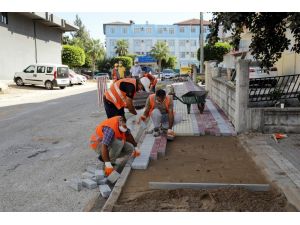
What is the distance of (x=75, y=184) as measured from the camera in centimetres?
516

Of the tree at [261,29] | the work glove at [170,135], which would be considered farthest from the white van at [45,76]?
the tree at [261,29]

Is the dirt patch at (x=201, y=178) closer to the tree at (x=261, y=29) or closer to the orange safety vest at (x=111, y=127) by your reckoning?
the orange safety vest at (x=111, y=127)

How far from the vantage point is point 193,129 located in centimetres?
880

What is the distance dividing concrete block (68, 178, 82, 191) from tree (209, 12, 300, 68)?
2.85 meters

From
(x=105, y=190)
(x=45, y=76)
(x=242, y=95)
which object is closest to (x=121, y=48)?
(x=45, y=76)

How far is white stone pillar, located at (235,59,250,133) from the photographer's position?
8.12 metres

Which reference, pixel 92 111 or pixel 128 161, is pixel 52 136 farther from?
pixel 92 111

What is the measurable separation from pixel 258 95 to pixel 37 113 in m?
7.60

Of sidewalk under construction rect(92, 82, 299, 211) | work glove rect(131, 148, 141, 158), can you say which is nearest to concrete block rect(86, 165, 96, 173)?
sidewalk under construction rect(92, 82, 299, 211)

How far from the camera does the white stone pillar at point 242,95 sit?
8.12 meters

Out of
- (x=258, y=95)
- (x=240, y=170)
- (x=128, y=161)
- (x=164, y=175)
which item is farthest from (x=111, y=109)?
(x=258, y=95)

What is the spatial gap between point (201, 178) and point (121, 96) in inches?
88.4

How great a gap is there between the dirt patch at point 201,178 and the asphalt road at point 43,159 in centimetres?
76

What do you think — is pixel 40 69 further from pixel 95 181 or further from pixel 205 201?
pixel 205 201
